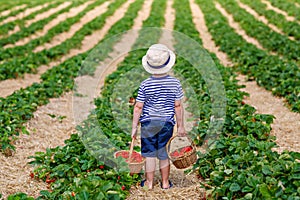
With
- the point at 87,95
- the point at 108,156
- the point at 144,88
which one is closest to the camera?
the point at 144,88

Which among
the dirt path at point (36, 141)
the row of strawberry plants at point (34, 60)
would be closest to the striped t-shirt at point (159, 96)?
the dirt path at point (36, 141)

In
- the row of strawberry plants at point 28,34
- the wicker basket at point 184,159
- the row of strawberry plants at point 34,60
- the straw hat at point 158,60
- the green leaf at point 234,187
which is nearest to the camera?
the green leaf at point 234,187

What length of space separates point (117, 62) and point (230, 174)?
28.7 feet

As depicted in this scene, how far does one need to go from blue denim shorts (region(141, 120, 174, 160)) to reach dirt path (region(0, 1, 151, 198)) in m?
1.30

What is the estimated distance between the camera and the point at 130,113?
309 inches

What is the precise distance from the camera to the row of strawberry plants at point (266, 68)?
932cm

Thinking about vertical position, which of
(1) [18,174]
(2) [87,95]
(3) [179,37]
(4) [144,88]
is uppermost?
(4) [144,88]

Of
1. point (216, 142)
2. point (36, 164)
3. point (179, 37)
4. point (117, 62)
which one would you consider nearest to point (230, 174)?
point (216, 142)

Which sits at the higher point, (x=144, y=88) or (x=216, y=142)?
(x=144, y=88)

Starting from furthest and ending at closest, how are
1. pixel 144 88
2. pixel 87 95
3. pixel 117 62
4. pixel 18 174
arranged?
pixel 117 62 → pixel 87 95 → pixel 18 174 → pixel 144 88

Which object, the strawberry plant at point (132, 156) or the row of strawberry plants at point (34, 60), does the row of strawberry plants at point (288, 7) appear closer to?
the row of strawberry plants at point (34, 60)

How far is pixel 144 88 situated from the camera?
5199 millimetres

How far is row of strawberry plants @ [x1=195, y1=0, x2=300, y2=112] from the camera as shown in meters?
9.32

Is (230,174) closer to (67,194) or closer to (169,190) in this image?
(169,190)
